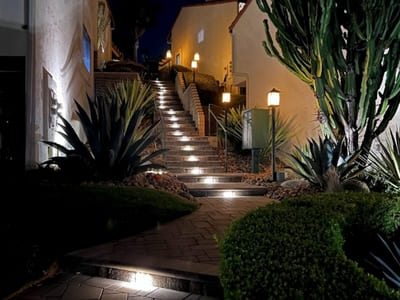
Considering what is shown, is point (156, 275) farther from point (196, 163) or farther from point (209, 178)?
point (196, 163)

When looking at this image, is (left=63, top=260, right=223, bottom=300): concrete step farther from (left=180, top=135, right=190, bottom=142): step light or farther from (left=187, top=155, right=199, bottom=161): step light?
(left=180, top=135, right=190, bottom=142): step light

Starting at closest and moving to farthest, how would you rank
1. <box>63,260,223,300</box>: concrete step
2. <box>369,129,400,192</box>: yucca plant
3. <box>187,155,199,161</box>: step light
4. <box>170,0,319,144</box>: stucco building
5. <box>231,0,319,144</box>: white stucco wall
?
<box>63,260,223,300</box>: concrete step
<box>369,129,400,192</box>: yucca plant
<box>187,155,199,161</box>: step light
<box>231,0,319,144</box>: white stucco wall
<box>170,0,319,144</box>: stucco building

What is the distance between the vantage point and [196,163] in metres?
11.1

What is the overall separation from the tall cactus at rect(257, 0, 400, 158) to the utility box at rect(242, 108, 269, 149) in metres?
2.81

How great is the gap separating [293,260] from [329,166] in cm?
528

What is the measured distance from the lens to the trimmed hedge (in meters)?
2.34

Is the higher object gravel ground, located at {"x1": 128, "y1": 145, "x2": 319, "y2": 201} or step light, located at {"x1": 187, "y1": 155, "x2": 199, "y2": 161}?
step light, located at {"x1": 187, "y1": 155, "x2": 199, "y2": 161}

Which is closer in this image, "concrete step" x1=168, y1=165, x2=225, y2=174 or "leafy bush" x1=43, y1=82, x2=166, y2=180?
"leafy bush" x1=43, y1=82, x2=166, y2=180

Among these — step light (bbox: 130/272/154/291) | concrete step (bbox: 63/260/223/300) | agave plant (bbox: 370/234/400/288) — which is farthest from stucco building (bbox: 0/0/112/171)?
agave plant (bbox: 370/234/400/288)

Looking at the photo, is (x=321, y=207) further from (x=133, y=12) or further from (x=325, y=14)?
(x=133, y=12)

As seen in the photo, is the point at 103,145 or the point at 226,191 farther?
the point at 226,191

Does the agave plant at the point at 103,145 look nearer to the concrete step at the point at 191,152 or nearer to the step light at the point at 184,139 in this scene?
the concrete step at the point at 191,152

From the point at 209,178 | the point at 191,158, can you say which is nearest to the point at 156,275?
the point at 209,178

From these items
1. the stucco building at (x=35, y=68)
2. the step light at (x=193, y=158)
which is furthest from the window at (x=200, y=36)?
the stucco building at (x=35, y=68)
